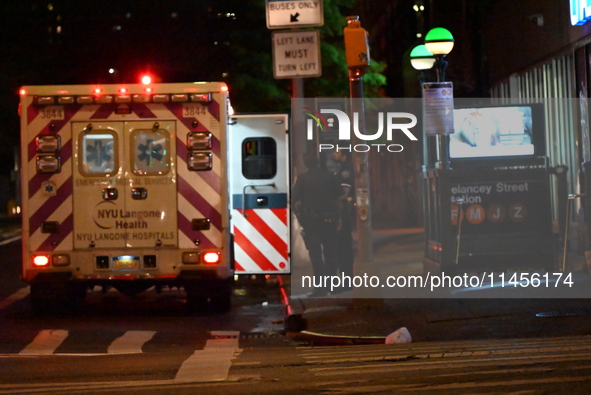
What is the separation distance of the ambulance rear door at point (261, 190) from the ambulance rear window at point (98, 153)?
1.53m

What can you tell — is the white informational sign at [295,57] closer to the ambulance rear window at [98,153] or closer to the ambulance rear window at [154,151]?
the ambulance rear window at [154,151]

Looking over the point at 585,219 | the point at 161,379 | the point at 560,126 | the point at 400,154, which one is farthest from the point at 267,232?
the point at 400,154

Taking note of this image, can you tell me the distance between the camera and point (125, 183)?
1113 centimetres

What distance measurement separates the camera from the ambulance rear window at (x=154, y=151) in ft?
36.7

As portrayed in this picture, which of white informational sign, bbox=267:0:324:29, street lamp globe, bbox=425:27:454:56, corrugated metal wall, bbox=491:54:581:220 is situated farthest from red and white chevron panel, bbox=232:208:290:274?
corrugated metal wall, bbox=491:54:581:220

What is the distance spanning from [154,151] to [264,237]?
6.14 ft

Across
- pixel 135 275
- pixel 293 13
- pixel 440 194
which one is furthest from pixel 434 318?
pixel 293 13

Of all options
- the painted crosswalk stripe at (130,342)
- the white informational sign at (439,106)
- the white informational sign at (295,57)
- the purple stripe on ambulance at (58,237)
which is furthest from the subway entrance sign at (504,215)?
the purple stripe on ambulance at (58,237)

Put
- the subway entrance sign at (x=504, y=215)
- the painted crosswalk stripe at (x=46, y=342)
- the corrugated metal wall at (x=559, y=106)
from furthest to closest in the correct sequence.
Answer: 1. the corrugated metal wall at (x=559, y=106)
2. the subway entrance sign at (x=504, y=215)
3. the painted crosswalk stripe at (x=46, y=342)

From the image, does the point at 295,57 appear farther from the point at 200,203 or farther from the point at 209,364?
the point at 209,364

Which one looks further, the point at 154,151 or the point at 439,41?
the point at 439,41

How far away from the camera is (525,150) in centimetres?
1226

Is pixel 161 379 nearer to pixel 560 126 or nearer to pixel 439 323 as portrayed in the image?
pixel 439 323

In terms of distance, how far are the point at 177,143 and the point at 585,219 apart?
580cm
